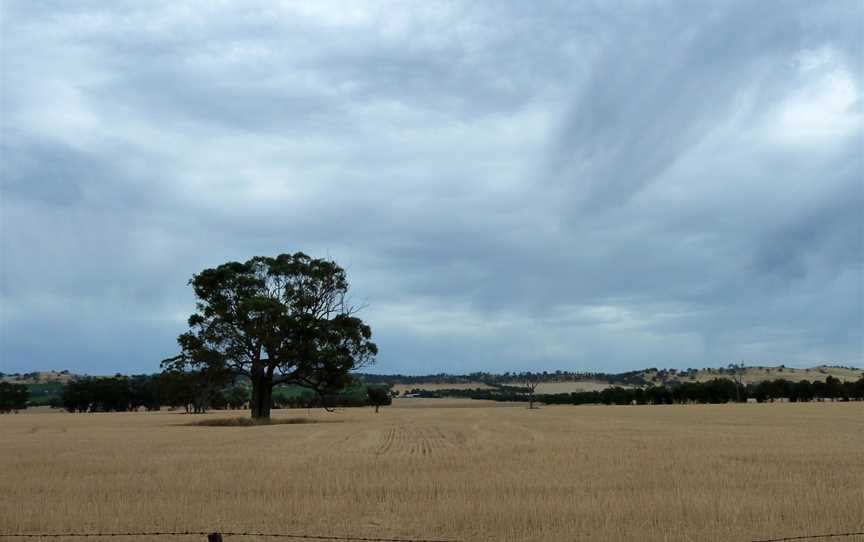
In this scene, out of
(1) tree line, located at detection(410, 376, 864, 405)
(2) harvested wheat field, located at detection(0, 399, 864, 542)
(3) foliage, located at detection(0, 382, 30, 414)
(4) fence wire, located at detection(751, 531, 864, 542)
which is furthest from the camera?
(1) tree line, located at detection(410, 376, 864, 405)

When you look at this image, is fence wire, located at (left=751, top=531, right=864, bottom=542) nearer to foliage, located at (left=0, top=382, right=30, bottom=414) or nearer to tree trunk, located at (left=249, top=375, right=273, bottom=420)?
tree trunk, located at (left=249, top=375, right=273, bottom=420)

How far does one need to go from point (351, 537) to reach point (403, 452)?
1966 cm

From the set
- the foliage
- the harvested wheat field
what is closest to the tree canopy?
the harvested wheat field

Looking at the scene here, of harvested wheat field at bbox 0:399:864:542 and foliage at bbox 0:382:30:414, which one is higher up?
harvested wheat field at bbox 0:399:864:542

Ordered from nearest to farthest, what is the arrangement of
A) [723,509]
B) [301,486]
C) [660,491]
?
[723,509]
[660,491]
[301,486]

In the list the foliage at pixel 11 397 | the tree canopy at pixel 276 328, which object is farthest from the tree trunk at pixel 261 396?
the foliage at pixel 11 397

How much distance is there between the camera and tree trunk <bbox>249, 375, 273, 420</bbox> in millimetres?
69250

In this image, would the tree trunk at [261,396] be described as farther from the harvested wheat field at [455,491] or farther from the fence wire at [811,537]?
the fence wire at [811,537]

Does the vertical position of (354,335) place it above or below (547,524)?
above

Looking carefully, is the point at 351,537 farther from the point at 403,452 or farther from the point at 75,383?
the point at 75,383

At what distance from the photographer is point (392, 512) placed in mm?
18297

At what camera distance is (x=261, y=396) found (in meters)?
70.2

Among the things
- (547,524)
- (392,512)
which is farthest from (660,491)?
(392,512)

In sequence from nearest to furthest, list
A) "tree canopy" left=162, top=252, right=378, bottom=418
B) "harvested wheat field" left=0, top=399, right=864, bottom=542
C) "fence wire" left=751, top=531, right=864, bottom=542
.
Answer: "fence wire" left=751, top=531, right=864, bottom=542, "harvested wheat field" left=0, top=399, right=864, bottom=542, "tree canopy" left=162, top=252, right=378, bottom=418
